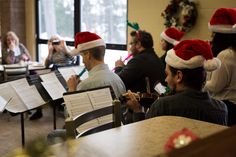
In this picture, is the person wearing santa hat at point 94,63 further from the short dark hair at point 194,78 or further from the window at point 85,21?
the window at point 85,21

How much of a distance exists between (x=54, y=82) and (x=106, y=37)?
2.83m

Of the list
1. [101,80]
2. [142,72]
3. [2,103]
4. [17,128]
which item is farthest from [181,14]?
[2,103]

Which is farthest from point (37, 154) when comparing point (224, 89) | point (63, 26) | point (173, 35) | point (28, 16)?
point (28, 16)

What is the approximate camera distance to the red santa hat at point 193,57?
1.74m

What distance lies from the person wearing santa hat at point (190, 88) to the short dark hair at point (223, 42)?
0.59 meters

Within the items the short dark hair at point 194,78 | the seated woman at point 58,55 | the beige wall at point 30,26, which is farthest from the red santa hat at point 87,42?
the beige wall at point 30,26

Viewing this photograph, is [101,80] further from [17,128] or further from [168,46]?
[17,128]

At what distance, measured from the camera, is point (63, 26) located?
6.53 m

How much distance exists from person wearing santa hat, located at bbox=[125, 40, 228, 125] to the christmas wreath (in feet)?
8.77

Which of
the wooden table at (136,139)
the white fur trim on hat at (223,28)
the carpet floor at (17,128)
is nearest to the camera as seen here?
the wooden table at (136,139)

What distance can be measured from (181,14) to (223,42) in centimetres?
220

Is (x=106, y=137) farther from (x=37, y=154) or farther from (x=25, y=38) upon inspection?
(x=25, y=38)

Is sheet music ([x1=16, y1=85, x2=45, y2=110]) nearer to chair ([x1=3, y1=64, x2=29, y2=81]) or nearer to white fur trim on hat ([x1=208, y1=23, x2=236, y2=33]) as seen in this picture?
white fur trim on hat ([x1=208, y1=23, x2=236, y2=33])

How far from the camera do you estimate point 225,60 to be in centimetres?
227
